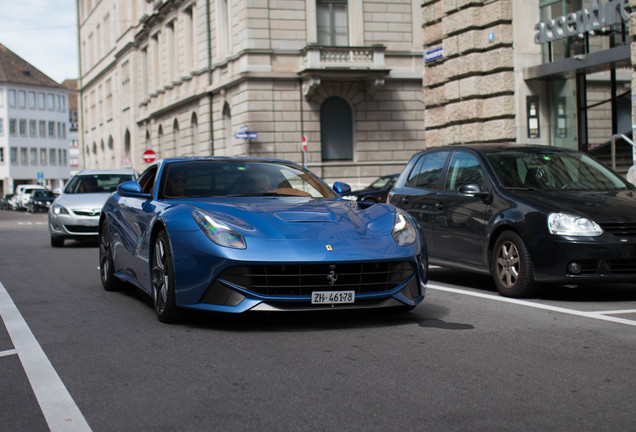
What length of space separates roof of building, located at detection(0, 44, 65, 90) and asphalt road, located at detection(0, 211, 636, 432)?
101 meters

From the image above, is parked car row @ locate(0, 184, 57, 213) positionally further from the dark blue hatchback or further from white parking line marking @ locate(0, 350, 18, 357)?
white parking line marking @ locate(0, 350, 18, 357)

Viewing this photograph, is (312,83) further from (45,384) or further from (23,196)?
(23,196)

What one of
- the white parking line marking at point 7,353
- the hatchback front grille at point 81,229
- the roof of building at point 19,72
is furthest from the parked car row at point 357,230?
the roof of building at point 19,72

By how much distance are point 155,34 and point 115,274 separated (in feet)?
137

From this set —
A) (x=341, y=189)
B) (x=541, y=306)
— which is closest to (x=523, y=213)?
(x=541, y=306)

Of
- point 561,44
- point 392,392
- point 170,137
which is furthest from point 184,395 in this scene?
point 170,137

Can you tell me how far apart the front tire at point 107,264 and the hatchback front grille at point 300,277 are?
10.0ft

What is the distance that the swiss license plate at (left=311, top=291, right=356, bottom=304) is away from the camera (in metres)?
5.91

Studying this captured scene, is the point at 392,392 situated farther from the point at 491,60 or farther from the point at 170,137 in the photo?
the point at 170,137

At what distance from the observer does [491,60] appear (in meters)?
18.0

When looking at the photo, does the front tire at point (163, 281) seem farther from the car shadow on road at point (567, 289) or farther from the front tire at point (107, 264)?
the car shadow on road at point (567, 289)

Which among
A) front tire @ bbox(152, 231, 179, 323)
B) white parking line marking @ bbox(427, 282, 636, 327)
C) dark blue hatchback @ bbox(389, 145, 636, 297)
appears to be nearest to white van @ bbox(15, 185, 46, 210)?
dark blue hatchback @ bbox(389, 145, 636, 297)

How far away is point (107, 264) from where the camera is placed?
879cm

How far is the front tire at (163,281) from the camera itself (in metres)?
6.23
